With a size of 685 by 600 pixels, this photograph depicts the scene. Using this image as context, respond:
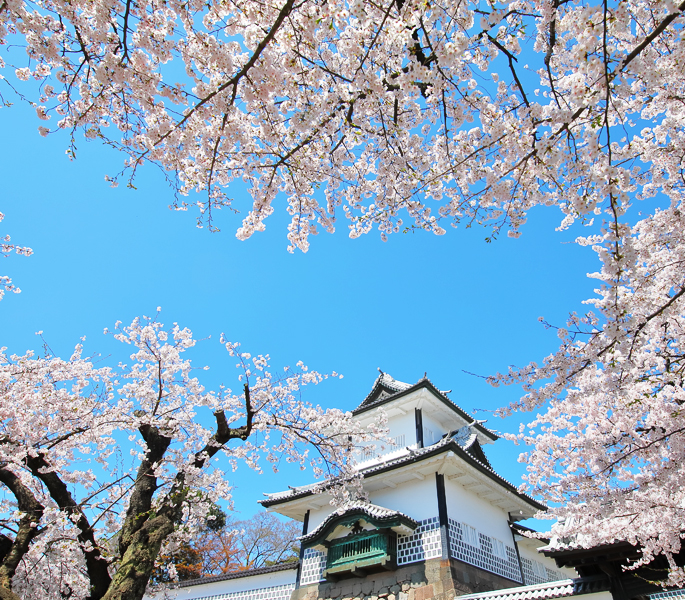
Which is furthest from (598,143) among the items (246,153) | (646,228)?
(246,153)

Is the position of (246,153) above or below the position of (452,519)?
above

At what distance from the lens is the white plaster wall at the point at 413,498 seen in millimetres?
9445

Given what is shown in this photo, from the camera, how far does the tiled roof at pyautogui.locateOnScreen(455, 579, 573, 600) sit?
7058 mm

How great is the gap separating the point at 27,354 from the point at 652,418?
30.7ft

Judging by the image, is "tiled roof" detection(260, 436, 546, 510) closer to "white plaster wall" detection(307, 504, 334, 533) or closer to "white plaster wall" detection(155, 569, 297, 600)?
"white plaster wall" detection(307, 504, 334, 533)

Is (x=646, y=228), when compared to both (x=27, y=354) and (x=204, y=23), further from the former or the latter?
(x=27, y=354)

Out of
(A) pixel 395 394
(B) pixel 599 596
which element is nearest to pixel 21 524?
(B) pixel 599 596

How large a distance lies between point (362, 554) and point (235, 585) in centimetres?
450

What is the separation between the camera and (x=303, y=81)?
3.67 metres

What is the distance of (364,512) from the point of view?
30.8 ft

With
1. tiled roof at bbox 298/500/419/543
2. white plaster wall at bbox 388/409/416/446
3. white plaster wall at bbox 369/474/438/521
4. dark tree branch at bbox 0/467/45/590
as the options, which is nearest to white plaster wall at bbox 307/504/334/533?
tiled roof at bbox 298/500/419/543

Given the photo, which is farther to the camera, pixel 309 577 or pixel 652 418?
pixel 309 577

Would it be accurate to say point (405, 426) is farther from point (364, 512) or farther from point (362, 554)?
point (362, 554)

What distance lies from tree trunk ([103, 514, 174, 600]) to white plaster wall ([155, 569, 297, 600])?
7448 mm
